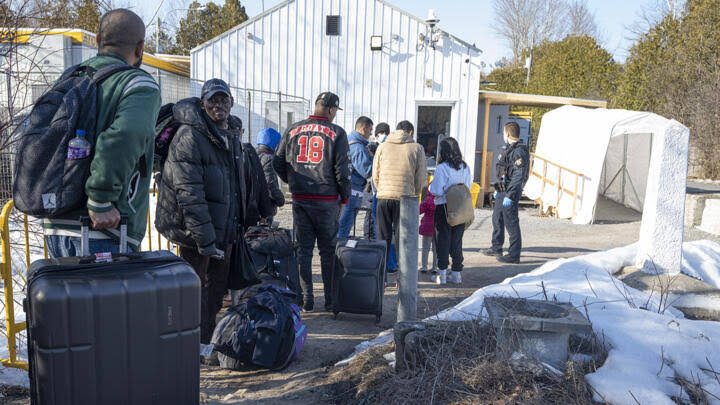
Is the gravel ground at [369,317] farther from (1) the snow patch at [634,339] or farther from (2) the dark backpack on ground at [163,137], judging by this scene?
(2) the dark backpack on ground at [163,137]

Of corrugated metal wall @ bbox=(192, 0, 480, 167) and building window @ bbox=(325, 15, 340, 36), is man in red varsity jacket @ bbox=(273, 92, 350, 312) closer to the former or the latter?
corrugated metal wall @ bbox=(192, 0, 480, 167)

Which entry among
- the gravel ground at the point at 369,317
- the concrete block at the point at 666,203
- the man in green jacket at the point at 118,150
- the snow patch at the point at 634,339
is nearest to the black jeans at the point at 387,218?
the gravel ground at the point at 369,317

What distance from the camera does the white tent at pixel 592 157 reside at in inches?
481

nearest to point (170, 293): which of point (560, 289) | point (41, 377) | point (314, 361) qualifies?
point (41, 377)

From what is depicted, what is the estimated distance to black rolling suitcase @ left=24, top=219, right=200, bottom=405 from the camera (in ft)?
6.77

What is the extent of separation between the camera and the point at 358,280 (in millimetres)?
4984

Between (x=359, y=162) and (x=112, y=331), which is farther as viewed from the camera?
(x=359, y=162)

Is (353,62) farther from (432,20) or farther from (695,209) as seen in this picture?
(695,209)

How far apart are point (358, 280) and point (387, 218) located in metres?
1.26

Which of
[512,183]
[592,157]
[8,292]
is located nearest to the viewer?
[8,292]

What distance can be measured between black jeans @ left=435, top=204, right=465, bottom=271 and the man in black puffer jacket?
122 inches

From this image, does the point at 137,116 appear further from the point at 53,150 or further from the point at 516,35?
the point at 516,35

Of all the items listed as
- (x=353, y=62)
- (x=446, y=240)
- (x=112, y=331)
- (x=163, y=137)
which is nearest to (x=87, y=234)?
(x=112, y=331)

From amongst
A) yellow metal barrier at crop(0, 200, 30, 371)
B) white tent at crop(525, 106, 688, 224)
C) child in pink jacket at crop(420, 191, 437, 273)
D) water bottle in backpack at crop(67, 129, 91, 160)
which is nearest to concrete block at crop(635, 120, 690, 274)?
child in pink jacket at crop(420, 191, 437, 273)
